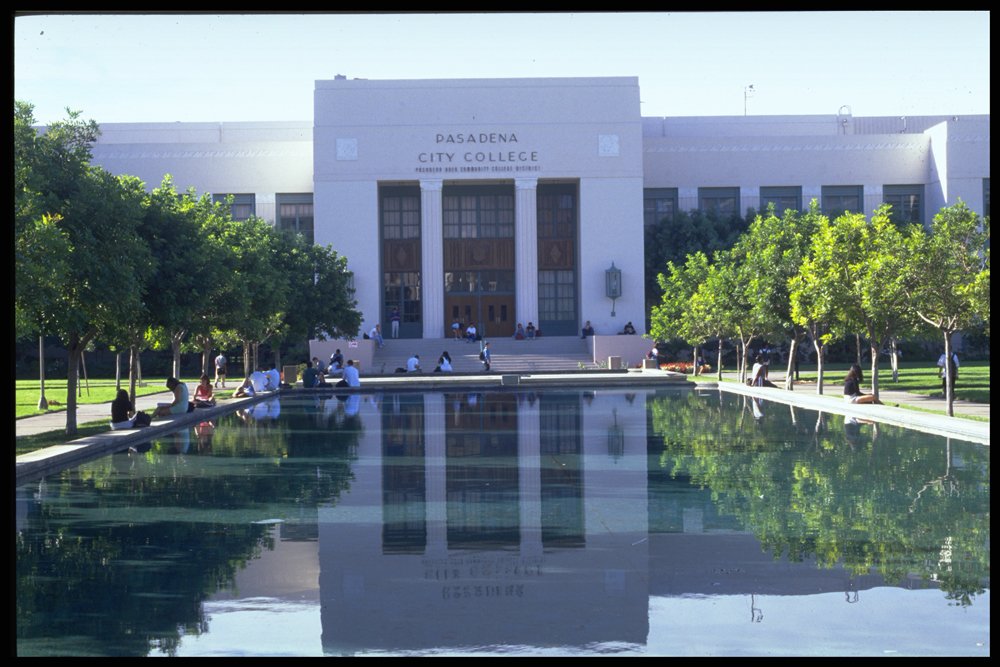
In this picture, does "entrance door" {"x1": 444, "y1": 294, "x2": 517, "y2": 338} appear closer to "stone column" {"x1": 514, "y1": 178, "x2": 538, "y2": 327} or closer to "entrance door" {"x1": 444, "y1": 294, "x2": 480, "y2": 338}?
"entrance door" {"x1": 444, "y1": 294, "x2": 480, "y2": 338}

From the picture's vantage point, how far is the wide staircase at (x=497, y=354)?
155ft

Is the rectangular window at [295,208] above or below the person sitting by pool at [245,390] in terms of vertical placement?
above

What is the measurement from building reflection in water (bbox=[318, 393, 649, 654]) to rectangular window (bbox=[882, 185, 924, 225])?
46.9 meters

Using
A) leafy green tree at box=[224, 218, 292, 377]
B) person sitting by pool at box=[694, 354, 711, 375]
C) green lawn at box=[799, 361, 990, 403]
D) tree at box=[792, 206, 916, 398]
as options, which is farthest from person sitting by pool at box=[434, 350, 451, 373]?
tree at box=[792, 206, 916, 398]

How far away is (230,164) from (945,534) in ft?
177

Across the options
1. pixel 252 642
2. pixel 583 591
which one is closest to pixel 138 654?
pixel 252 642

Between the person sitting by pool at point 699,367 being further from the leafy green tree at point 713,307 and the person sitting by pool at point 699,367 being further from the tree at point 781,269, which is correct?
the tree at point 781,269

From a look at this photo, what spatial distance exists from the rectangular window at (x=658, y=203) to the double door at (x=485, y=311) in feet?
32.7

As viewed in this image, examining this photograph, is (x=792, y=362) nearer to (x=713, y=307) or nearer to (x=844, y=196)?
(x=713, y=307)

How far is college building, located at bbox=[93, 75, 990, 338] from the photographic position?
54.9 m

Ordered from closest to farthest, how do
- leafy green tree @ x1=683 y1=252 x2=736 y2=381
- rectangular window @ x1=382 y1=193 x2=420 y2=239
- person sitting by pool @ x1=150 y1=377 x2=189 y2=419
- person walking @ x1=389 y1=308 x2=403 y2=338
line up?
person sitting by pool @ x1=150 y1=377 x2=189 y2=419, leafy green tree @ x1=683 y1=252 x2=736 y2=381, person walking @ x1=389 y1=308 x2=403 y2=338, rectangular window @ x1=382 y1=193 x2=420 y2=239

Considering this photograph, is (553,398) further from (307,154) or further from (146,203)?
(307,154)

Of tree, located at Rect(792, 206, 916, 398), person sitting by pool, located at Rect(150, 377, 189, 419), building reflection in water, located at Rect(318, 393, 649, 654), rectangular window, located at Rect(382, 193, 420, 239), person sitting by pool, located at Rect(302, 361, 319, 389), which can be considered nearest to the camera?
building reflection in water, located at Rect(318, 393, 649, 654)

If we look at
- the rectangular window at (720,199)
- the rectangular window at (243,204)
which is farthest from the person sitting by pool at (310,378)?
the rectangular window at (720,199)
